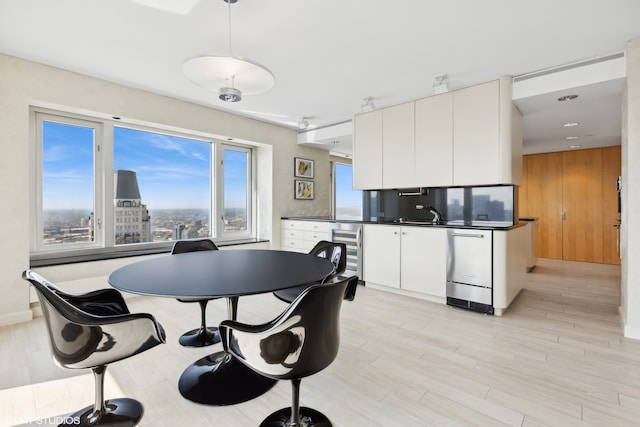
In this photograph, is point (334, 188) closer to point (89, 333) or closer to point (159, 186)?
point (159, 186)

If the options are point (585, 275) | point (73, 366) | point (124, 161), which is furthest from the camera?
point (585, 275)

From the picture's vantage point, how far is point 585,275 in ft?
15.8

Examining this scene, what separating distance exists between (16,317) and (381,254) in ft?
12.8

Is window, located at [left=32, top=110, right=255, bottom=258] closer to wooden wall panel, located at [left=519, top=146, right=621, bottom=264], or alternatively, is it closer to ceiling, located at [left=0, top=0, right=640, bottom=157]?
ceiling, located at [left=0, top=0, right=640, bottom=157]

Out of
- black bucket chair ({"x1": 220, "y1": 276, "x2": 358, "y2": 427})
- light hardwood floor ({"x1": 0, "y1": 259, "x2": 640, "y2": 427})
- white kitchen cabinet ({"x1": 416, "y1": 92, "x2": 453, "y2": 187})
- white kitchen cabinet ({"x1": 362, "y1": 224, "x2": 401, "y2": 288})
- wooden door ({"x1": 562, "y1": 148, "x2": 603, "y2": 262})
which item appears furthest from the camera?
wooden door ({"x1": 562, "y1": 148, "x2": 603, "y2": 262})

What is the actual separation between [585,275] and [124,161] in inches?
276

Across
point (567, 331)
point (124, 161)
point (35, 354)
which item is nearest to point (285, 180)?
point (124, 161)

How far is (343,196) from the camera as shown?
22.7ft

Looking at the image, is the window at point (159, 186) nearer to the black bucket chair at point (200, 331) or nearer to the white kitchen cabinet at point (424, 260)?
the black bucket chair at point (200, 331)

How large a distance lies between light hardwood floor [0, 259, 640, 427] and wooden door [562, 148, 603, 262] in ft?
11.8

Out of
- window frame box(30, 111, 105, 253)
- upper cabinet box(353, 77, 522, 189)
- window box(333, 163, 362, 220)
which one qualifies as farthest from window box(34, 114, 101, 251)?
window box(333, 163, 362, 220)

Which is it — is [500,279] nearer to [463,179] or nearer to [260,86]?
[463,179]

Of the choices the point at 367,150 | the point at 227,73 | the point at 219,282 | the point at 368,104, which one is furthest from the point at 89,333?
the point at 367,150

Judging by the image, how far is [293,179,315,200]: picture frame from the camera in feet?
18.6
